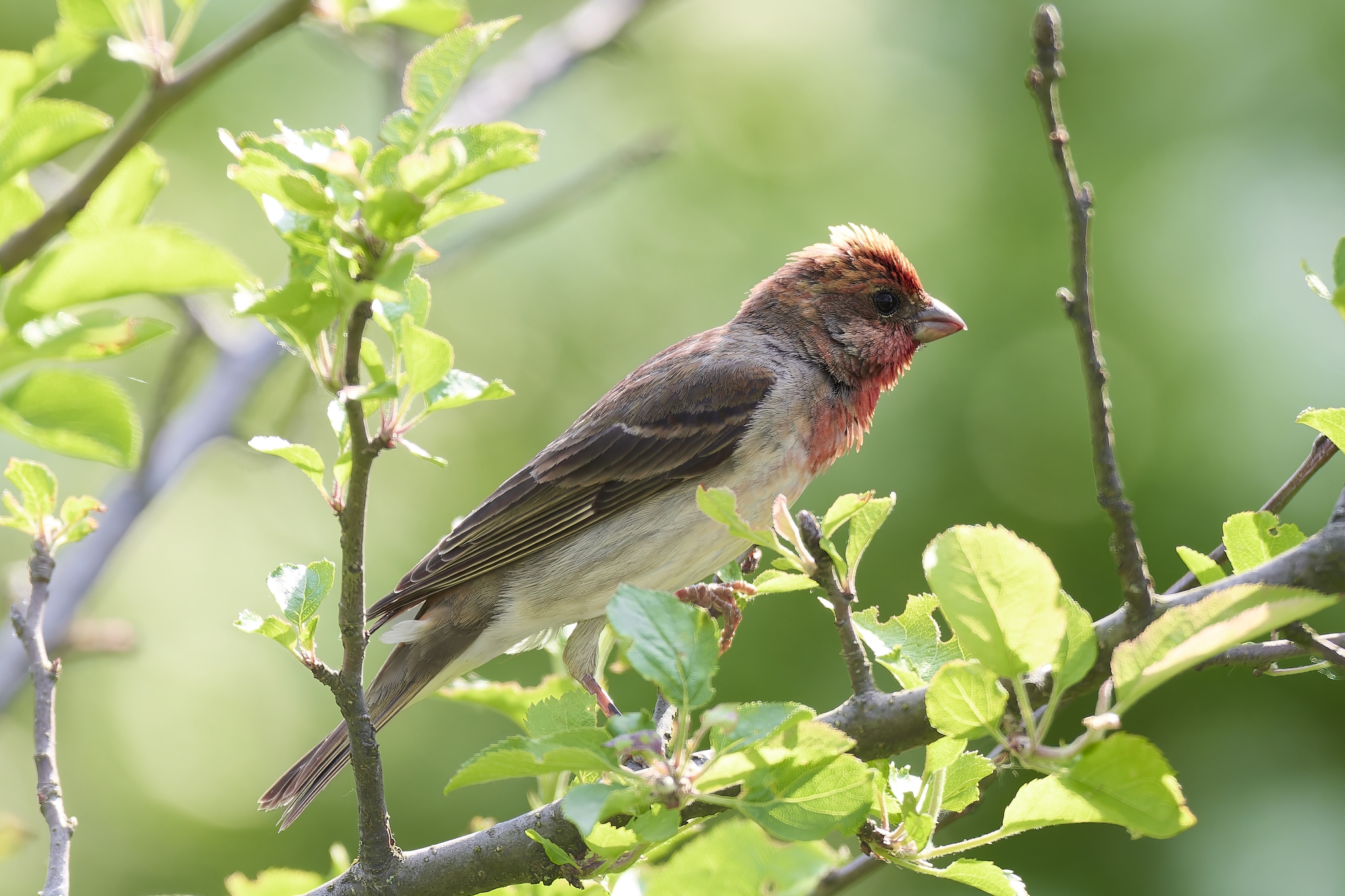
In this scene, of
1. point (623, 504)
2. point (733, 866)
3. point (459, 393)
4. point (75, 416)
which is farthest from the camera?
point (623, 504)

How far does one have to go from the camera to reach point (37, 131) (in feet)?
4.99

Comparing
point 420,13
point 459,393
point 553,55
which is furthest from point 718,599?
point 553,55

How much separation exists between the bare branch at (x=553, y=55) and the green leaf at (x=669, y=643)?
17.3 ft

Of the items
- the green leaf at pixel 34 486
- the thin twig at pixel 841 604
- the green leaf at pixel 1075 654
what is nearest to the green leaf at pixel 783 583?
the thin twig at pixel 841 604

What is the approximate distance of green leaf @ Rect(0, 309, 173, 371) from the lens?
1.44m

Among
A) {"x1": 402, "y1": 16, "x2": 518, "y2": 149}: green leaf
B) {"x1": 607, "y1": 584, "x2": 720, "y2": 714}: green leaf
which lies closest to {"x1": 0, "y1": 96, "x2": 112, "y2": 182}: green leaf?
{"x1": 402, "y1": 16, "x2": 518, "y2": 149}: green leaf

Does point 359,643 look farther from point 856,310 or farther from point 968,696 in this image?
point 856,310

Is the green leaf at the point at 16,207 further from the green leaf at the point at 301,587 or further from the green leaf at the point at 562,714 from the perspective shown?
the green leaf at the point at 562,714

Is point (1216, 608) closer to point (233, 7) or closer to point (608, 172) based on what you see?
point (608, 172)

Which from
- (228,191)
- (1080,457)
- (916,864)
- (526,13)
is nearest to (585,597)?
(916,864)

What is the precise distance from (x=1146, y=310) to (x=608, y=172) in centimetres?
276

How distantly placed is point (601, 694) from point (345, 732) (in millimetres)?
843

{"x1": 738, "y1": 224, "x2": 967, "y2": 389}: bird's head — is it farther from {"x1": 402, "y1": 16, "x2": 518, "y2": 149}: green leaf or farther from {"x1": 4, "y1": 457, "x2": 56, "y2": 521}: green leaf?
{"x1": 402, "y1": 16, "x2": 518, "y2": 149}: green leaf

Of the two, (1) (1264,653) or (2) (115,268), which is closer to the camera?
(2) (115,268)
